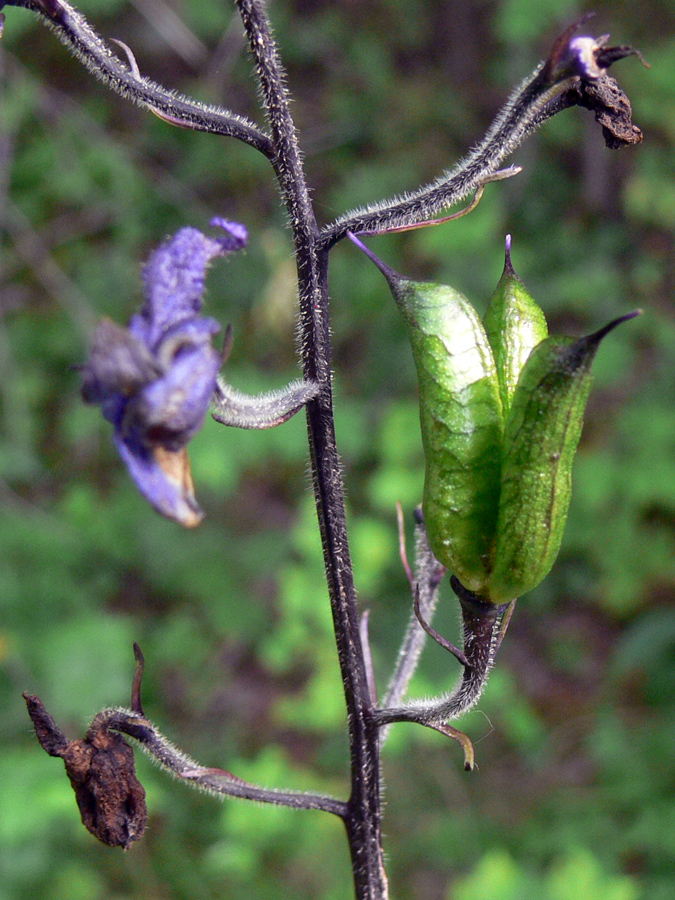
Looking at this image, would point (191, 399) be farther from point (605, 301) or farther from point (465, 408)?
point (605, 301)

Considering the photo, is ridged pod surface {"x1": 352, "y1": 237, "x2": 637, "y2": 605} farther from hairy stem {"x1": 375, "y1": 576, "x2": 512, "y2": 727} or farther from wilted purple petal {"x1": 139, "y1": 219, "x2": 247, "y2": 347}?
wilted purple petal {"x1": 139, "y1": 219, "x2": 247, "y2": 347}

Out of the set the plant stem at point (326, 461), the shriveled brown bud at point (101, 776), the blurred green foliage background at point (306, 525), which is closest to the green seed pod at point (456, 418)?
the plant stem at point (326, 461)

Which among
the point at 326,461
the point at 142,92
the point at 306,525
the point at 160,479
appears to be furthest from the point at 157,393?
the point at 306,525

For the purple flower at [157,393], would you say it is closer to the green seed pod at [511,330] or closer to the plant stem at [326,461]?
the plant stem at [326,461]

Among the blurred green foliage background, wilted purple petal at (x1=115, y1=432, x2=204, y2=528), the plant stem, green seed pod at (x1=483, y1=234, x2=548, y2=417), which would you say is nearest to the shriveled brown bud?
the plant stem

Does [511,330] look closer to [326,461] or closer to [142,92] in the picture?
[326,461]
